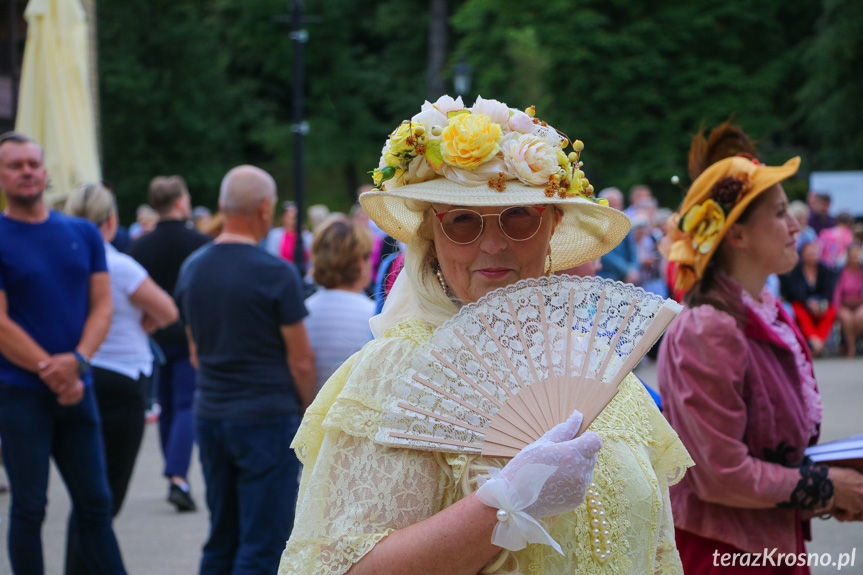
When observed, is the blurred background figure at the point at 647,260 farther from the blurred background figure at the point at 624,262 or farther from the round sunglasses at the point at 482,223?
the round sunglasses at the point at 482,223

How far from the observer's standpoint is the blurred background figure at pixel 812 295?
13656 mm

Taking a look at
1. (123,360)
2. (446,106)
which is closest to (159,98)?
(123,360)

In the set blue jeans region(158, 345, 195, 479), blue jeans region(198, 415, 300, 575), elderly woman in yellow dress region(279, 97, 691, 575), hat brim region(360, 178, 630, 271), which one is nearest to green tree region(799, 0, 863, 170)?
blue jeans region(158, 345, 195, 479)

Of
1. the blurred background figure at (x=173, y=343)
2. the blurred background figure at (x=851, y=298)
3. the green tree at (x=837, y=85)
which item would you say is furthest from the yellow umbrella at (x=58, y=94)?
the green tree at (x=837, y=85)

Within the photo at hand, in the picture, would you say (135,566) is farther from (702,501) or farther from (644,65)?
(644,65)

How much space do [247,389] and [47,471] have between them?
0.95 metres

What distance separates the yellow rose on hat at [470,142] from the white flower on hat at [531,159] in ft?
0.12

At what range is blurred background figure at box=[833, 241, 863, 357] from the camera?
46.3 ft

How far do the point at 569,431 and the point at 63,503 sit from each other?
594 cm

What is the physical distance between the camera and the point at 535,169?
2004 mm

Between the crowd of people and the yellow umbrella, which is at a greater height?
the yellow umbrella

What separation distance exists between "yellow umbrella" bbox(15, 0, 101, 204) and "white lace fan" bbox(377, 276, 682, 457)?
24.4 feet

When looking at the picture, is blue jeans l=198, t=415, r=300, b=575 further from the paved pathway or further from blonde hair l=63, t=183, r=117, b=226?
blonde hair l=63, t=183, r=117, b=226

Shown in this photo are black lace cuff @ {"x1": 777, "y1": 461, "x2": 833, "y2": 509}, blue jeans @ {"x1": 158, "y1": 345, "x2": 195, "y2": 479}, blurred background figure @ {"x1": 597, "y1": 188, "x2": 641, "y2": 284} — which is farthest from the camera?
blurred background figure @ {"x1": 597, "y1": 188, "x2": 641, "y2": 284}
